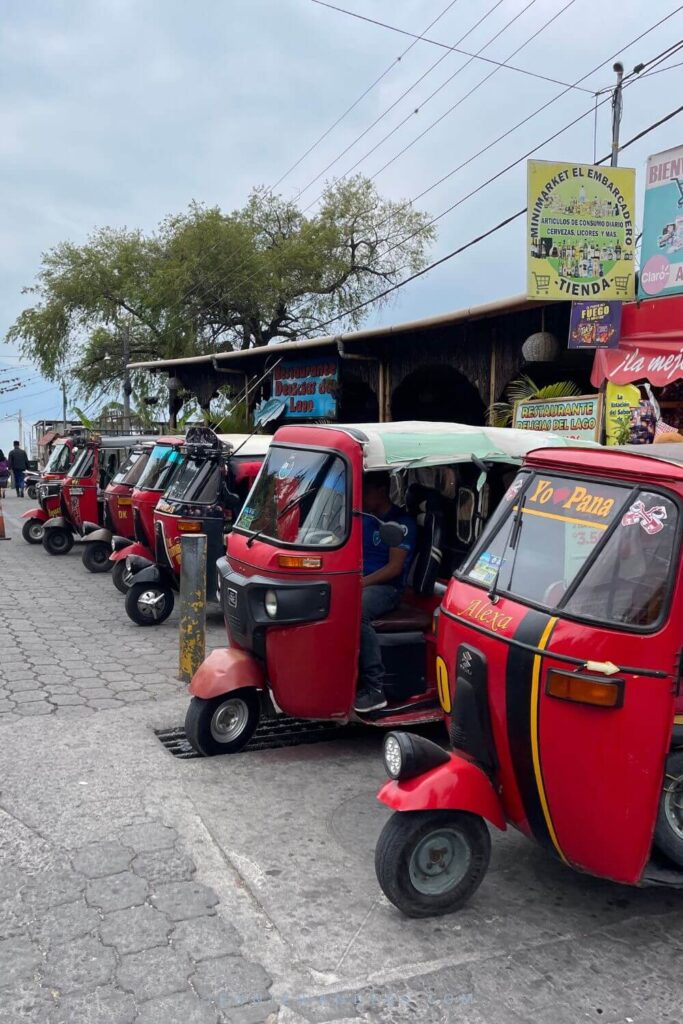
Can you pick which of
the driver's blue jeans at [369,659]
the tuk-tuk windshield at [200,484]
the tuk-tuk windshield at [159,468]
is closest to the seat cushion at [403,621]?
the driver's blue jeans at [369,659]

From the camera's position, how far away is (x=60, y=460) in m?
15.7

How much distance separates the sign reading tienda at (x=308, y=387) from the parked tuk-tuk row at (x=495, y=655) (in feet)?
34.6

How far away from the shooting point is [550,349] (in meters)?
10.4

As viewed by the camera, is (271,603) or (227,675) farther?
(227,675)

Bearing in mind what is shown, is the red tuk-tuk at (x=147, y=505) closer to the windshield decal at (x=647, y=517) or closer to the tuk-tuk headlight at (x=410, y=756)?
the tuk-tuk headlight at (x=410, y=756)

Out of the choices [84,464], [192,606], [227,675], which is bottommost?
[227,675]

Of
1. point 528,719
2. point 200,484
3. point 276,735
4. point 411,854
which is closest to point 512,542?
point 528,719

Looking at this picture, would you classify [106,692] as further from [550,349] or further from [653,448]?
[550,349]

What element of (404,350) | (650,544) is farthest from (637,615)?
(404,350)

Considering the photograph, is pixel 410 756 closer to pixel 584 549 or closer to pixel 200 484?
pixel 584 549

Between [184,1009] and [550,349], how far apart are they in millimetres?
8761

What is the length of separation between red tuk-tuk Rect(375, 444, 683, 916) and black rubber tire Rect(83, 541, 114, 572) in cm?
982

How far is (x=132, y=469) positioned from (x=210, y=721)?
24.4ft

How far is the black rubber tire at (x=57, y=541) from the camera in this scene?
14.8m
